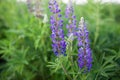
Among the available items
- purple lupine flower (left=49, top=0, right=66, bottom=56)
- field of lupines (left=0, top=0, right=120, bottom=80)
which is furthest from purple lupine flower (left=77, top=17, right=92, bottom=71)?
purple lupine flower (left=49, top=0, right=66, bottom=56)

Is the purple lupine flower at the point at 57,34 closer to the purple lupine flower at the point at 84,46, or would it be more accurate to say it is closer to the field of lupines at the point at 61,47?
the field of lupines at the point at 61,47

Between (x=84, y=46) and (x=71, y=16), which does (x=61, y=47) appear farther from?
(x=71, y=16)

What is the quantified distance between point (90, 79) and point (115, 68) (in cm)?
39

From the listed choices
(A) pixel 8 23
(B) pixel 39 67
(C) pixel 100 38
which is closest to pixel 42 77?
(B) pixel 39 67

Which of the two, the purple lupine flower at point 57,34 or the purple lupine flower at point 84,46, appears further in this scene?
the purple lupine flower at point 57,34

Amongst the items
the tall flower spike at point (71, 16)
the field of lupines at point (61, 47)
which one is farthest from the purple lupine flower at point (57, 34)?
the tall flower spike at point (71, 16)

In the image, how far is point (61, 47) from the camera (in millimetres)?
3033

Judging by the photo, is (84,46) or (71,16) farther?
(71,16)

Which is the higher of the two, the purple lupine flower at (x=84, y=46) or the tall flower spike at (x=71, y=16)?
the tall flower spike at (x=71, y=16)

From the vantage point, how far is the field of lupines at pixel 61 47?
9.84 feet

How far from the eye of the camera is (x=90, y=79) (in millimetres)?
3035

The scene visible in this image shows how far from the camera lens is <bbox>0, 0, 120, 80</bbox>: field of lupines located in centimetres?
300

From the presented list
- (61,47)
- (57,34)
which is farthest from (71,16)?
(61,47)

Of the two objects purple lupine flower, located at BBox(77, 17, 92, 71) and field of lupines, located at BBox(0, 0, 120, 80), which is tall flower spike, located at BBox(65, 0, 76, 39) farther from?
purple lupine flower, located at BBox(77, 17, 92, 71)
